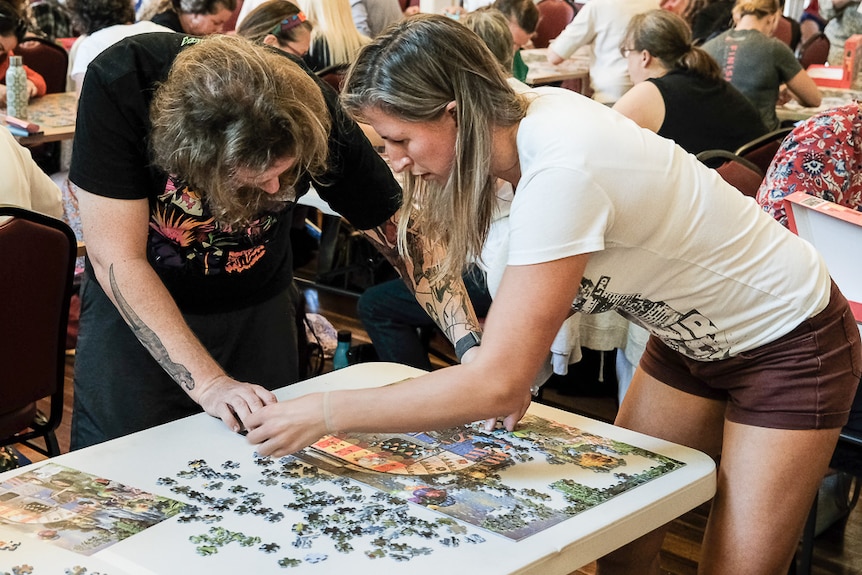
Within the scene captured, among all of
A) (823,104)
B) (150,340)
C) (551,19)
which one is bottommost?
(150,340)

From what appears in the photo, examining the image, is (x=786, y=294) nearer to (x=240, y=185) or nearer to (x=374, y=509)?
(x=374, y=509)

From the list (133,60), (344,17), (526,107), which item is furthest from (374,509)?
(344,17)

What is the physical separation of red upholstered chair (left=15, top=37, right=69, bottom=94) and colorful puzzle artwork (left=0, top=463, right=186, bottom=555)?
3.78m

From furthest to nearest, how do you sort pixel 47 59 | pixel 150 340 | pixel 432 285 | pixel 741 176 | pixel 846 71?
pixel 846 71
pixel 47 59
pixel 741 176
pixel 432 285
pixel 150 340

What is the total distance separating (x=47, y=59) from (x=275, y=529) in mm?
4119

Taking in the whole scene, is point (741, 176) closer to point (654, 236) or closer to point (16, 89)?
point (654, 236)

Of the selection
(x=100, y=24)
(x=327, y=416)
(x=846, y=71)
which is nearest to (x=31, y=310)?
(x=327, y=416)

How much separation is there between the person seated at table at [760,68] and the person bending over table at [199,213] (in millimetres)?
3087

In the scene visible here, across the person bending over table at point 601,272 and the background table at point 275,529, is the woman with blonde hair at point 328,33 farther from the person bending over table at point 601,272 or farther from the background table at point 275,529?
the background table at point 275,529

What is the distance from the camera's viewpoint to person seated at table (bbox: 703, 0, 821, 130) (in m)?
4.57

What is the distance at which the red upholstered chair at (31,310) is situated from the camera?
2.11 meters

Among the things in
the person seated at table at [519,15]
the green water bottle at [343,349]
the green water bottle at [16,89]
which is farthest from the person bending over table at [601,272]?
the person seated at table at [519,15]

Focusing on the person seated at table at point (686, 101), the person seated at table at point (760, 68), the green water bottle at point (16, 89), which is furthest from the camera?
the person seated at table at point (760, 68)

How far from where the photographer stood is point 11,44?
4703mm
